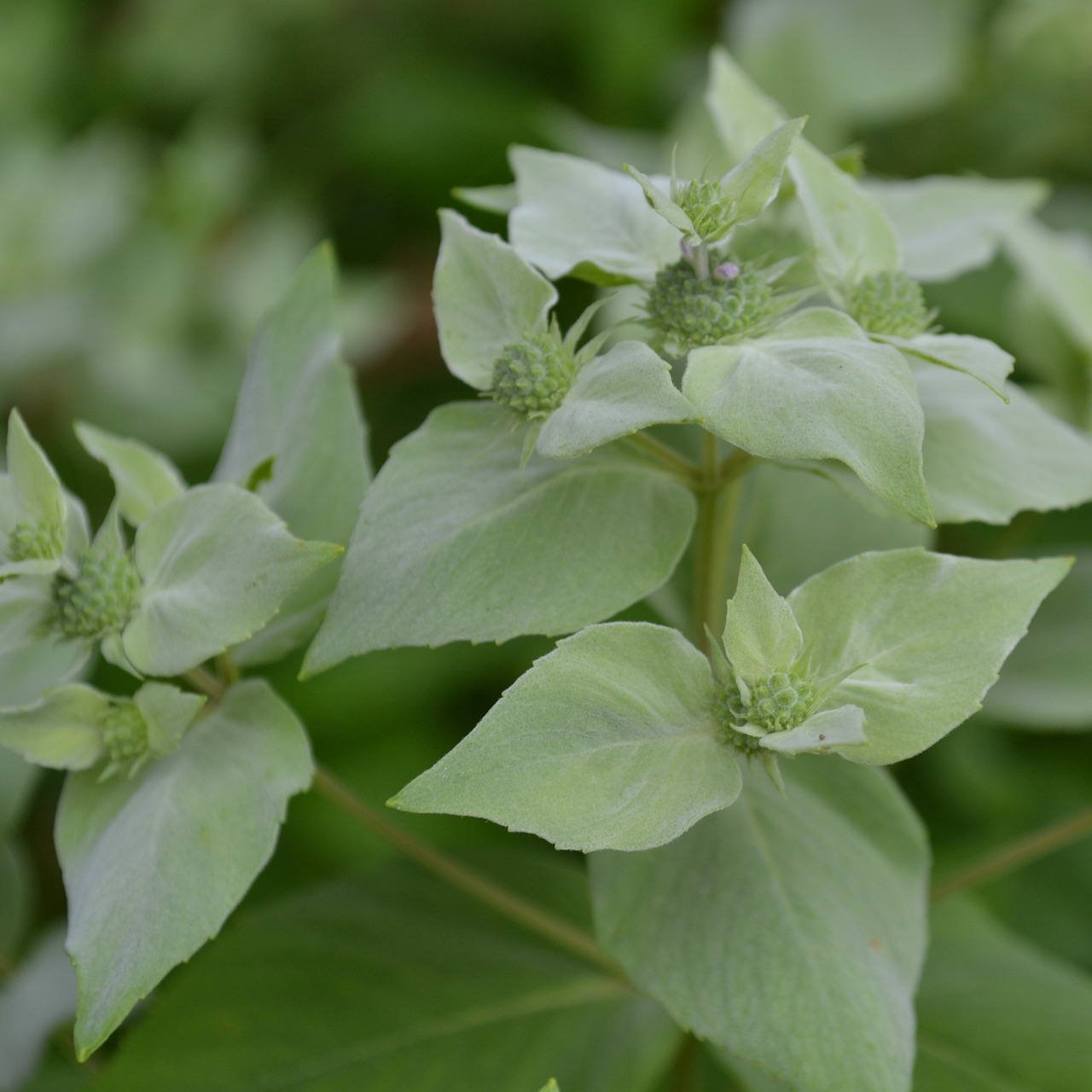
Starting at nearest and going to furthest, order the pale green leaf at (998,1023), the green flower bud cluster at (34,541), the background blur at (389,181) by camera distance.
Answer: the green flower bud cluster at (34,541), the pale green leaf at (998,1023), the background blur at (389,181)

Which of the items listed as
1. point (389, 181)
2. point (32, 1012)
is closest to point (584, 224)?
point (32, 1012)

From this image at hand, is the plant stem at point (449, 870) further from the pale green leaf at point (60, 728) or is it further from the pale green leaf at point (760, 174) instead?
the pale green leaf at point (760, 174)

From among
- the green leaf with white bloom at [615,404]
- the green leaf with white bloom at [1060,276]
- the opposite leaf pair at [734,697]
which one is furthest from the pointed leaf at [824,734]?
the green leaf with white bloom at [1060,276]

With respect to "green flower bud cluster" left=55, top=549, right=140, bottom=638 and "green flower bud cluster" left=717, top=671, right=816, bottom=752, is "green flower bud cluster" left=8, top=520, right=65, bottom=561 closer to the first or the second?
"green flower bud cluster" left=55, top=549, right=140, bottom=638

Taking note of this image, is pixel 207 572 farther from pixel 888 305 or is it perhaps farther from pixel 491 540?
pixel 888 305

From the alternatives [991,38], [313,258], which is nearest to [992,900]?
[313,258]

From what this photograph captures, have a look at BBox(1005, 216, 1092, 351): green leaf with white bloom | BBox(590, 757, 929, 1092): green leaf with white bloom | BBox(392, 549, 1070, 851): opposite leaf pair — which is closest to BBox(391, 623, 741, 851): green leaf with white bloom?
BBox(392, 549, 1070, 851): opposite leaf pair

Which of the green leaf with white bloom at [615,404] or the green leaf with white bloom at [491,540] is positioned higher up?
the green leaf with white bloom at [615,404]
